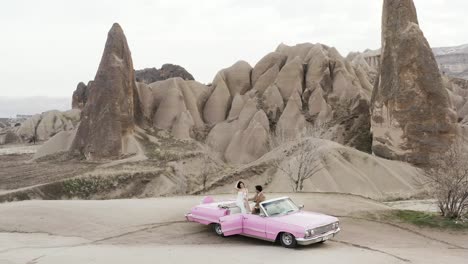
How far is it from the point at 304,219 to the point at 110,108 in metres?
45.9

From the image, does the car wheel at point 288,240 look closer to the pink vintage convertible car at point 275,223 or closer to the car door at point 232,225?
the pink vintage convertible car at point 275,223

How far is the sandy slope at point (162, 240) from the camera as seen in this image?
10961 mm

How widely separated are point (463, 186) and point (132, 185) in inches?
1224

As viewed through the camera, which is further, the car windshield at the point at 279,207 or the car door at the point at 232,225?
the car door at the point at 232,225

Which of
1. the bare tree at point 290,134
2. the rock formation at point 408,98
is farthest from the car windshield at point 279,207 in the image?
the bare tree at point 290,134

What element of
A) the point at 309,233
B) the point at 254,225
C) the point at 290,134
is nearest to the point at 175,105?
the point at 290,134

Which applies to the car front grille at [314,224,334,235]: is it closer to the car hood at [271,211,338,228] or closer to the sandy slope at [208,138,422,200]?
the car hood at [271,211,338,228]

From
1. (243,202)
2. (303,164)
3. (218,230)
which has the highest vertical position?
(243,202)

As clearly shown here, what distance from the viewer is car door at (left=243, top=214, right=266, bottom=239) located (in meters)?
12.6

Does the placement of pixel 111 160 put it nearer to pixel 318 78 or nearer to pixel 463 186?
pixel 318 78

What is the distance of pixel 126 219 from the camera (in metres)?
15.0

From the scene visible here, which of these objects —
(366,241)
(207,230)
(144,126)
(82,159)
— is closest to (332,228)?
(366,241)

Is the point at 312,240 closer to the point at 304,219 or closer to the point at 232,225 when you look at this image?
the point at 304,219

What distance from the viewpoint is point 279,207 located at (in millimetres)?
13000
